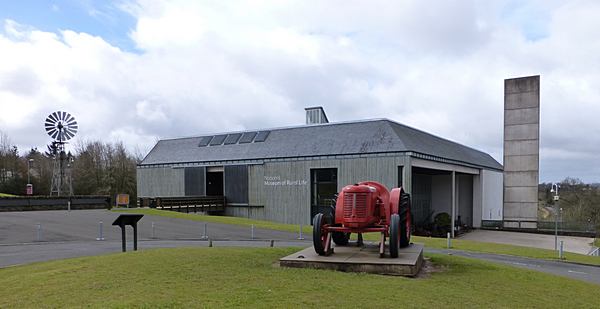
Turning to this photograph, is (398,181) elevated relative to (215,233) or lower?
elevated

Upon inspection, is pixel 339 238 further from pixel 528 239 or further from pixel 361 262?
pixel 528 239

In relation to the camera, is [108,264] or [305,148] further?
[305,148]

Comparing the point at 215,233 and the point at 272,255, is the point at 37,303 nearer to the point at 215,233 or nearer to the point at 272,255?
the point at 272,255

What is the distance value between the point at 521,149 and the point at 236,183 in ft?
92.1

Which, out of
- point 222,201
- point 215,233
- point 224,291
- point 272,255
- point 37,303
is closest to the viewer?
point 37,303

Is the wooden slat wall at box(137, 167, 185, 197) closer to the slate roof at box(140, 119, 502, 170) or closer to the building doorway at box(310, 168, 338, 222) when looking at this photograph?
the slate roof at box(140, 119, 502, 170)

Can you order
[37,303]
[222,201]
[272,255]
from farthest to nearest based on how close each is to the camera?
1. [222,201]
2. [272,255]
3. [37,303]

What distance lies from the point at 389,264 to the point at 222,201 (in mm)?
35272

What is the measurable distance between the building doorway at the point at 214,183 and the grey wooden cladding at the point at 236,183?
11.0 ft

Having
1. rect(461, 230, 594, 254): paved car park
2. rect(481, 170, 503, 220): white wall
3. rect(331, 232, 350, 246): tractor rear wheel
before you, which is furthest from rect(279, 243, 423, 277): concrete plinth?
rect(481, 170, 503, 220): white wall

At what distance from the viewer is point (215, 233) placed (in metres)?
25.3

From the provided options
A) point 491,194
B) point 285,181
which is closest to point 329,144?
point 285,181

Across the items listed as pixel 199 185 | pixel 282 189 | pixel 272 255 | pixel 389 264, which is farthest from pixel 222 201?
pixel 389 264

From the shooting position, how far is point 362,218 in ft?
36.3
